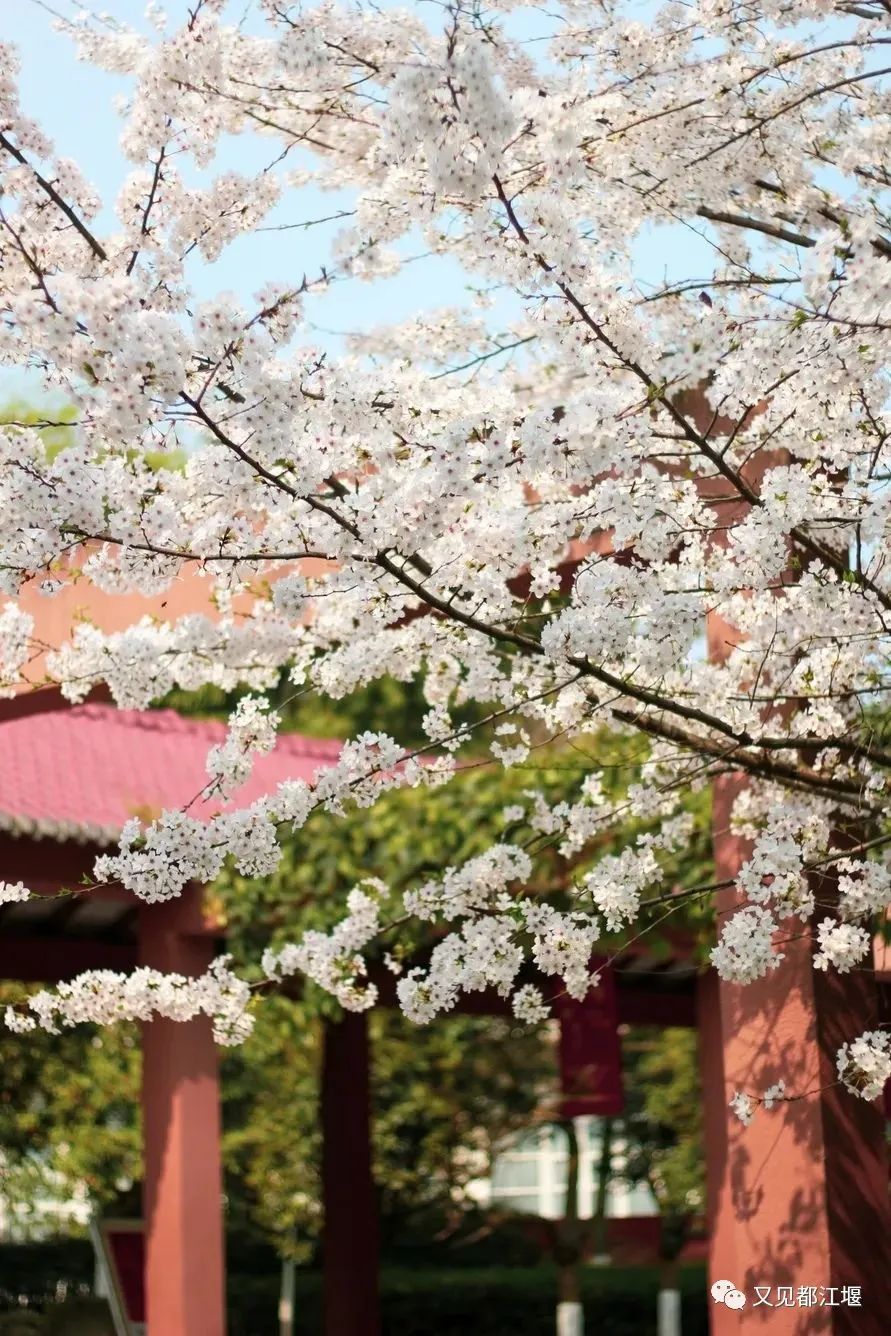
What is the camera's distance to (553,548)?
12.9 feet

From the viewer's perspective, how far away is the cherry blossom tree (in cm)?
333

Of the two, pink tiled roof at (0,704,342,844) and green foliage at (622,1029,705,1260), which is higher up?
pink tiled roof at (0,704,342,844)

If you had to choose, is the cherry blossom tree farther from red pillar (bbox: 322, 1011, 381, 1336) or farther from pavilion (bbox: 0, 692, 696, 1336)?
red pillar (bbox: 322, 1011, 381, 1336)

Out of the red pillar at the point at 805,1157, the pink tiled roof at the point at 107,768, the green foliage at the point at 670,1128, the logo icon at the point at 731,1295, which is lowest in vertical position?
the logo icon at the point at 731,1295

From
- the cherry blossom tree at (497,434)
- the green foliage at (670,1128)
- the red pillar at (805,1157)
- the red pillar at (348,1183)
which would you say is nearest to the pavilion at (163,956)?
the red pillar at (348,1183)

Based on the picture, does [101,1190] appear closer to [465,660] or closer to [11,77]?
[465,660]

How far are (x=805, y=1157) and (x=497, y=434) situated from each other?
2.89 meters

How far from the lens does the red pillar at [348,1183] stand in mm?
10609

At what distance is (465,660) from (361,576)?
111 cm

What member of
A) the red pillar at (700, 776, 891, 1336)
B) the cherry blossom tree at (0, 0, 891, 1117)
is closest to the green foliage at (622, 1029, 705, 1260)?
the red pillar at (700, 776, 891, 1336)

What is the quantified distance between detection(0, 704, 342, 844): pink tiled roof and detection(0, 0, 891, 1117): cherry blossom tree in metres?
3.06

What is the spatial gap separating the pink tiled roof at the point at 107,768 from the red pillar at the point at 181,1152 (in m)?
0.68

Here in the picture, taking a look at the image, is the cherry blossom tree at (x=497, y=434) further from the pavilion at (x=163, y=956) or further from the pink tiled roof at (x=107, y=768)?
the pink tiled roof at (x=107, y=768)

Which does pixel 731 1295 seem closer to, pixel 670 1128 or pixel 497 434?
pixel 497 434
